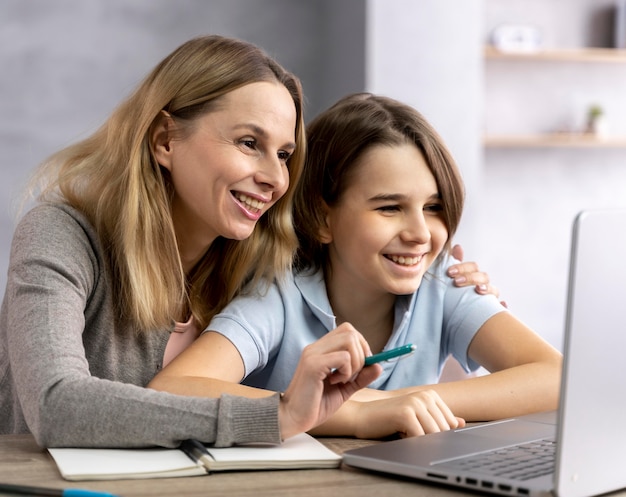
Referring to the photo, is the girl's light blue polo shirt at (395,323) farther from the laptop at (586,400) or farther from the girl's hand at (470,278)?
the laptop at (586,400)

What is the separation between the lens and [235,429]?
1004 mm

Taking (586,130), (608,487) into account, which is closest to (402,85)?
(586,130)

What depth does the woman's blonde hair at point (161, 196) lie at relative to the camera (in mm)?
1397

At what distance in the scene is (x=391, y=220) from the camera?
59.4 inches

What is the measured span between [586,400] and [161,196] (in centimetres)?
85

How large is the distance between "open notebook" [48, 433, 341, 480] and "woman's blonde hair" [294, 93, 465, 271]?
63cm

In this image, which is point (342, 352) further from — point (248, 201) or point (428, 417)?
point (248, 201)

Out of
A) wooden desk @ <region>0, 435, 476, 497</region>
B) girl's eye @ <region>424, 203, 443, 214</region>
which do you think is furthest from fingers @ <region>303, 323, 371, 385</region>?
girl's eye @ <region>424, 203, 443, 214</region>

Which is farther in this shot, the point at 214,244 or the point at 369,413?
the point at 214,244

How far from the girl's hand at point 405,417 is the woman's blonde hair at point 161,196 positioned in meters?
0.42

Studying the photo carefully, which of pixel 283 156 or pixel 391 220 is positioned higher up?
pixel 283 156

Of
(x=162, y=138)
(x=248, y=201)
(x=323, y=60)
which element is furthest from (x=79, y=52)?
(x=248, y=201)

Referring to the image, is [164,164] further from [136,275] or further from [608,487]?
[608,487]

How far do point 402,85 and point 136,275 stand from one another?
7.23 ft
